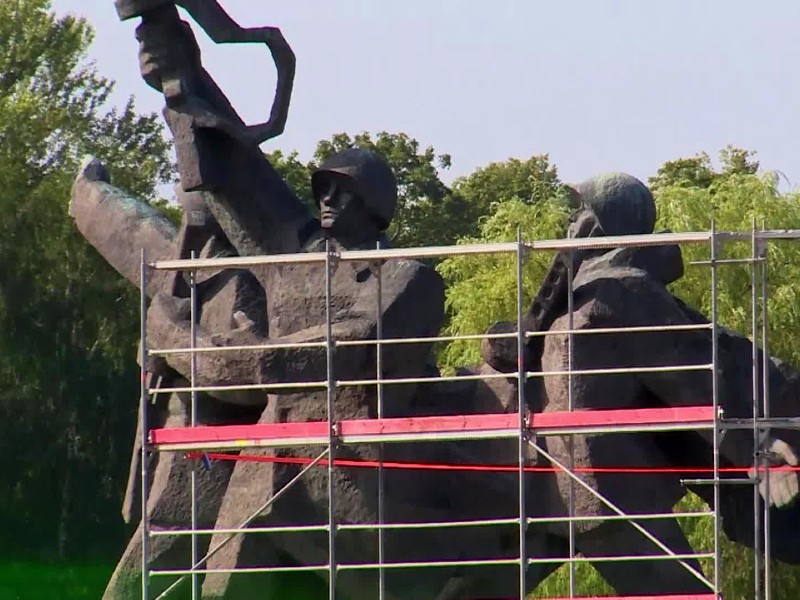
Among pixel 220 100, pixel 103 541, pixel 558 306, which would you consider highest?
pixel 220 100

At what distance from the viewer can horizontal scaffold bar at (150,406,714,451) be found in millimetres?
13250

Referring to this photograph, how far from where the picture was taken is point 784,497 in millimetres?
14688

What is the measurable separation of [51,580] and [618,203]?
48.0 ft

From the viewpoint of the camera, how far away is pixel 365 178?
15.0 metres

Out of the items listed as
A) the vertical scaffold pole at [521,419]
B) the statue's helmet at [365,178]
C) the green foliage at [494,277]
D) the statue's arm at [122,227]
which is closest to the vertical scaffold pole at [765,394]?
the vertical scaffold pole at [521,419]

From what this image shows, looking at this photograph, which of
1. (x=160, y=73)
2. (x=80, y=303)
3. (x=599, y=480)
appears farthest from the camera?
(x=80, y=303)

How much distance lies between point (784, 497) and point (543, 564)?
4.58ft

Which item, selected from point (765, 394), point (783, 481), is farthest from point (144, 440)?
point (783, 481)

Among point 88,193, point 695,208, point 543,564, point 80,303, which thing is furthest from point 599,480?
point 80,303

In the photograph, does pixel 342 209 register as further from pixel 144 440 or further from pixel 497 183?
pixel 497 183

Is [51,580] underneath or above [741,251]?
underneath

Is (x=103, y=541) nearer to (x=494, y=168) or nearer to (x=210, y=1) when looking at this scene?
(x=494, y=168)

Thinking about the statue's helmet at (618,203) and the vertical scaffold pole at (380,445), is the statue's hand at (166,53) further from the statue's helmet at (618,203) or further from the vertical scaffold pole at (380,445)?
the statue's helmet at (618,203)

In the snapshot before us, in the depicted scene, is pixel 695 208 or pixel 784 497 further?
pixel 695 208
